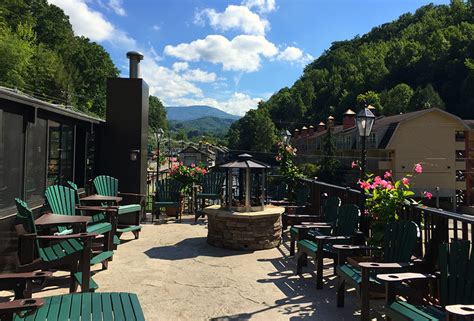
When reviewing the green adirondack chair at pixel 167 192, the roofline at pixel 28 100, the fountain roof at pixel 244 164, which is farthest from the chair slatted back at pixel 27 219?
the green adirondack chair at pixel 167 192

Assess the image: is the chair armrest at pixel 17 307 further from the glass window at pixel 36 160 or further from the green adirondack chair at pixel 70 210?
the glass window at pixel 36 160

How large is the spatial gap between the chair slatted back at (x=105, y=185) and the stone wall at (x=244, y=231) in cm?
→ 199

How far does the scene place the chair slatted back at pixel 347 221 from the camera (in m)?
4.00

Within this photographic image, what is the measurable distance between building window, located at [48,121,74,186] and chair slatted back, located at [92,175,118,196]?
21.1 inches

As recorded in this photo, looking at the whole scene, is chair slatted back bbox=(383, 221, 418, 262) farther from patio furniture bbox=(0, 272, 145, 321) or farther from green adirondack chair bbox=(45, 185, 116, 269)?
green adirondack chair bbox=(45, 185, 116, 269)

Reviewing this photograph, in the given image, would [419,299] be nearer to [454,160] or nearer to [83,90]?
[454,160]

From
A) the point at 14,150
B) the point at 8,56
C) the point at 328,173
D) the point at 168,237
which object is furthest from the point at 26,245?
the point at 328,173

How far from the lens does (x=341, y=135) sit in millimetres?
38562

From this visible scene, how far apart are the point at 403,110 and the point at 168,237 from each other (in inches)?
1902

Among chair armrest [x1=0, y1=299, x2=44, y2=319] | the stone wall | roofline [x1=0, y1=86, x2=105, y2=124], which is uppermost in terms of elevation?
roofline [x1=0, y1=86, x2=105, y2=124]

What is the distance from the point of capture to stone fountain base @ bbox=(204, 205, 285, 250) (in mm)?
5621

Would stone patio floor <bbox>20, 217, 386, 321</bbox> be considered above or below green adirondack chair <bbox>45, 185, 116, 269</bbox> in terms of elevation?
below

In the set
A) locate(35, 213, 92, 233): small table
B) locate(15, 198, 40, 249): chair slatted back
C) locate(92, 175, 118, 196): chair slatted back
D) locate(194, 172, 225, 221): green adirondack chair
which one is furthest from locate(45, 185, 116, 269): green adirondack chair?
locate(194, 172, 225, 221): green adirondack chair

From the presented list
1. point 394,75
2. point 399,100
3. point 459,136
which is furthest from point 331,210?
point 394,75
